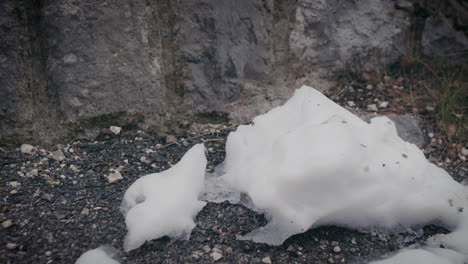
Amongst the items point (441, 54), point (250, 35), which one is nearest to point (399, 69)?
point (441, 54)

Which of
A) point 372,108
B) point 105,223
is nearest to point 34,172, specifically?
point 105,223

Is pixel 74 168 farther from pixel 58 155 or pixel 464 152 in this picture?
pixel 464 152

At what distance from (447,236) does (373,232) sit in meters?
0.23

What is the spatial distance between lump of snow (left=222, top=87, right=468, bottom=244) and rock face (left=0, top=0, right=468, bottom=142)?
0.40m

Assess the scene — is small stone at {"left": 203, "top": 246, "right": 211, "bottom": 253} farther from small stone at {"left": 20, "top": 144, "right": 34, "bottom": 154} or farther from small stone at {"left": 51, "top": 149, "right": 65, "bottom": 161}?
small stone at {"left": 20, "top": 144, "right": 34, "bottom": 154}

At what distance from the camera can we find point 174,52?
5.06 ft

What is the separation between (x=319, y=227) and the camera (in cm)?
123

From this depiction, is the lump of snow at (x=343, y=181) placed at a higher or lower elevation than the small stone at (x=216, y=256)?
higher

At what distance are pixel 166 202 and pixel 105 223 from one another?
20 cm

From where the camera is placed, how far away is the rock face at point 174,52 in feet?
4.55

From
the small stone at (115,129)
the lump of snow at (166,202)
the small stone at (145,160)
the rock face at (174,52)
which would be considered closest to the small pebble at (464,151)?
the rock face at (174,52)

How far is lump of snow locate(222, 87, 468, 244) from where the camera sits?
1176 mm

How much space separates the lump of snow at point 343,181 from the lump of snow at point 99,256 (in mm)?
394

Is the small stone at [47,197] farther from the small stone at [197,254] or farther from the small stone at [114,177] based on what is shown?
the small stone at [197,254]
